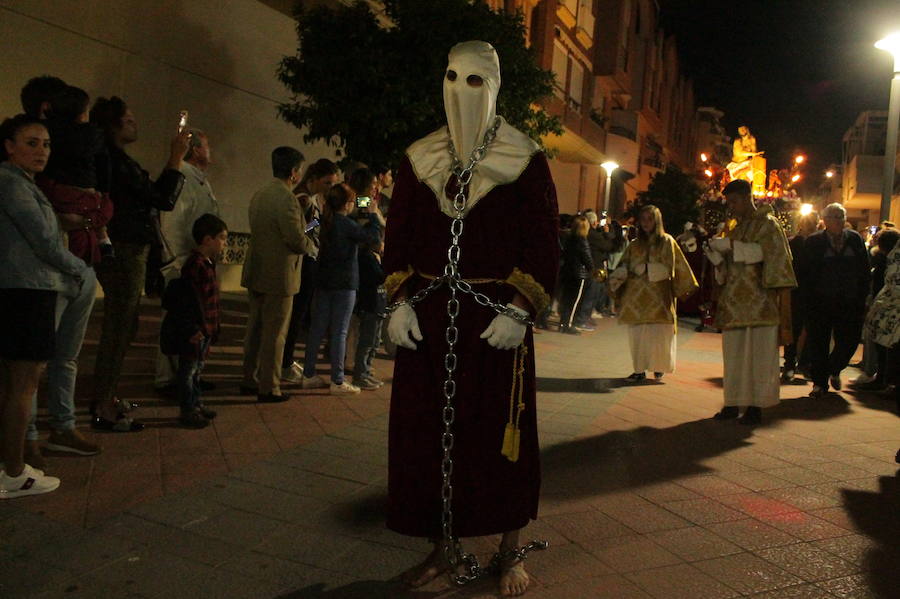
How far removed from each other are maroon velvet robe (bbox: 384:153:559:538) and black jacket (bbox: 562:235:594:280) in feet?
32.2

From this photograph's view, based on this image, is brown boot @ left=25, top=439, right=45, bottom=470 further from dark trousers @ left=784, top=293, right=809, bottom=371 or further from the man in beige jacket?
dark trousers @ left=784, top=293, right=809, bottom=371

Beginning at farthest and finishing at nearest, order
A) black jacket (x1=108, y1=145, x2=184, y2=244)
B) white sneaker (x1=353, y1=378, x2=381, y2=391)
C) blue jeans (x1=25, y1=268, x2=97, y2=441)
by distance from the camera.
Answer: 1. white sneaker (x1=353, y1=378, x2=381, y2=391)
2. black jacket (x1=108, y1=145, x2=184, y2=244)
3. blue jeans (x1=25, y1=268, x2=97, y2=441)

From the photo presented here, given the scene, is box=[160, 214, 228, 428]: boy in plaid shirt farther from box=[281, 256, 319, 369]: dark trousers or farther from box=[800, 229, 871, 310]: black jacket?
box=[800, 229, 871, 310]: black jacket

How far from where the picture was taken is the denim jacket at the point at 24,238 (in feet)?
11.8

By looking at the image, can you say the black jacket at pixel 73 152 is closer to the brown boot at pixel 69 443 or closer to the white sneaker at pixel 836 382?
the brown boot at pixel 69 443

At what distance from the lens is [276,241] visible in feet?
19.4

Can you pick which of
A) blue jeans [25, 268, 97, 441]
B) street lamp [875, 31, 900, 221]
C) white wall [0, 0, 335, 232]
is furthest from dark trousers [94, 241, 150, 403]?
street lamp [875, 31, 900, 221]

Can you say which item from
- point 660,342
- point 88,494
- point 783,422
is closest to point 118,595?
point 88,494

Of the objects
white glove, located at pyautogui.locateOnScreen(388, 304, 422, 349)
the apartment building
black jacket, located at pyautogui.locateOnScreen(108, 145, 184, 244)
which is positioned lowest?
white glove, located at pyautogui.locateOnScreen(388, 304, 422, 349)

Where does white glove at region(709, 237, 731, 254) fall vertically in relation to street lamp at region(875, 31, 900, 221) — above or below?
below

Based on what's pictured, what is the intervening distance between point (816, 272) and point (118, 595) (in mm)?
7811

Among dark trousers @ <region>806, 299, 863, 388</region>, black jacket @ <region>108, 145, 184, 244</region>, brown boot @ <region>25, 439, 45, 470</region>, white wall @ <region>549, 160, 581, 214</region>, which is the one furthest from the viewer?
white wall @ <region>549, 160, 581, 214</region>

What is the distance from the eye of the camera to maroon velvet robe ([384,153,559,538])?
2910 mm

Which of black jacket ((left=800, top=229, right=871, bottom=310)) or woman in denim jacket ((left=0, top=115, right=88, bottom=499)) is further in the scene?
black jacket ((left=800, top=229, right=871, bottom=310))
